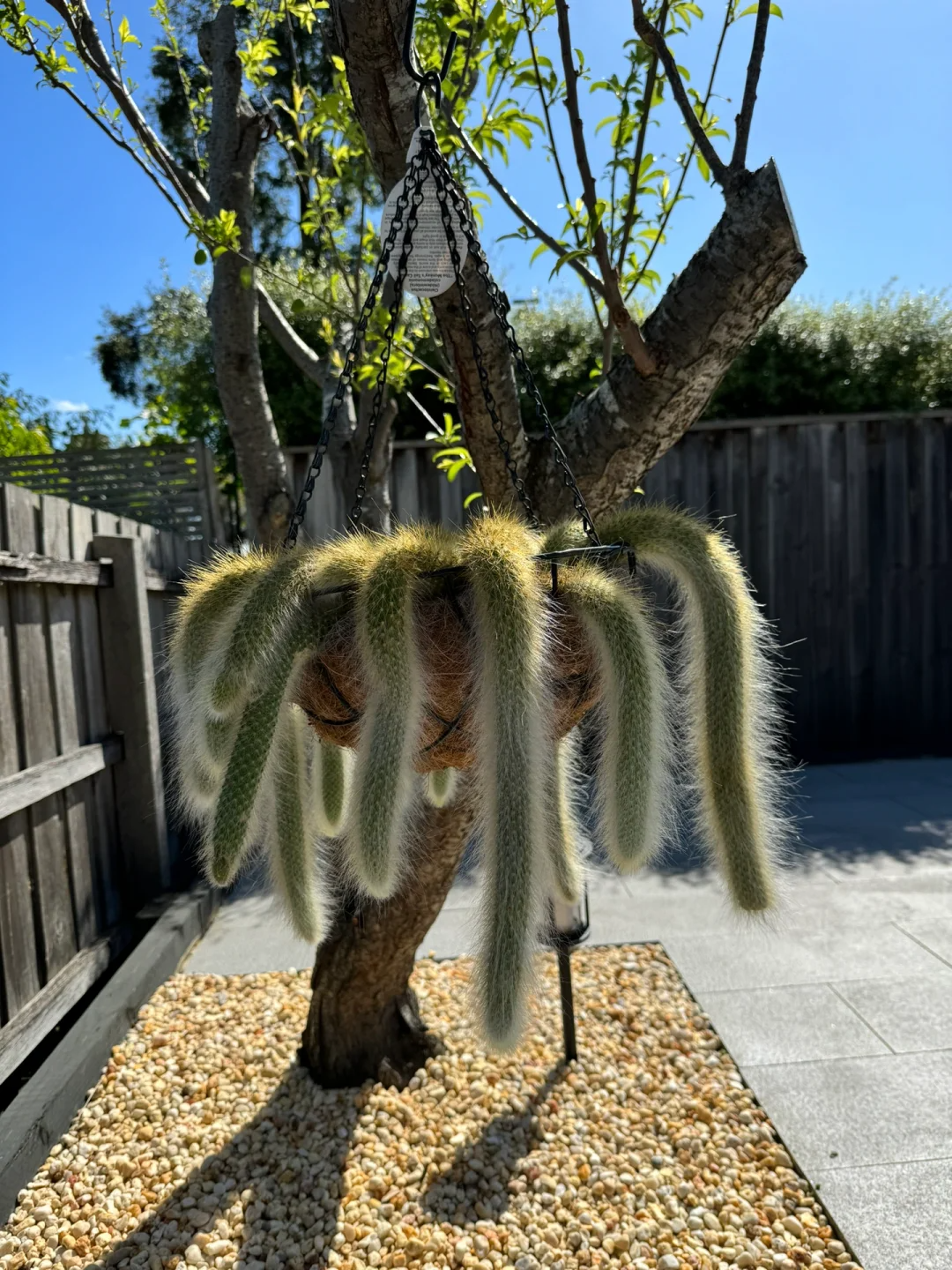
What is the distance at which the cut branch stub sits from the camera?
117 cm

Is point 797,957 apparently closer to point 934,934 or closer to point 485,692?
point 934,934

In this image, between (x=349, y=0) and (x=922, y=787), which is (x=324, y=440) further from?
(x=922, y=787)

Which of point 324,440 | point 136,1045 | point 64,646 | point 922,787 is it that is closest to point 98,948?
point 136,1045

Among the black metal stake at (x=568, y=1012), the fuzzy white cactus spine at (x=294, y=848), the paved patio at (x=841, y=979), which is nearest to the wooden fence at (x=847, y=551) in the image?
the paved patio at (x=841, y=979)

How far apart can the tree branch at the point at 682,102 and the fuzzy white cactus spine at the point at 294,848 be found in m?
1.28

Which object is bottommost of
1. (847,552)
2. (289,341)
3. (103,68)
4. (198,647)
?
(198,647)

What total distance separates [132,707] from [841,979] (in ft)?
9.35

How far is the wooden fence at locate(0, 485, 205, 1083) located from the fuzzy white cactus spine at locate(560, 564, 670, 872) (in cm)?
137

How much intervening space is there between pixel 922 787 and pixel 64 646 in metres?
4.60

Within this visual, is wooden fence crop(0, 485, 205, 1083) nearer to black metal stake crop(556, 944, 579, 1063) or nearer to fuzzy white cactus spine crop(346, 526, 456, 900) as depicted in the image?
fuzzy white cactus spine crop(346, 526, 456, 900)

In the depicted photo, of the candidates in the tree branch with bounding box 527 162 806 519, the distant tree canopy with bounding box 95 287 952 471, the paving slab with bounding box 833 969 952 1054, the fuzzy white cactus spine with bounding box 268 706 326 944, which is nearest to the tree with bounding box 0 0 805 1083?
the tree branch with bounding box 527 162 806 519

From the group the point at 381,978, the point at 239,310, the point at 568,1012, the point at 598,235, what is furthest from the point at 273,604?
the point at 239,310

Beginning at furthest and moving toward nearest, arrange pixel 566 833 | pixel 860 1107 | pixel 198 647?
pixel 860 1107 → pixel 566 833 → pixel 198 647

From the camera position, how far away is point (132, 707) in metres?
3.44
